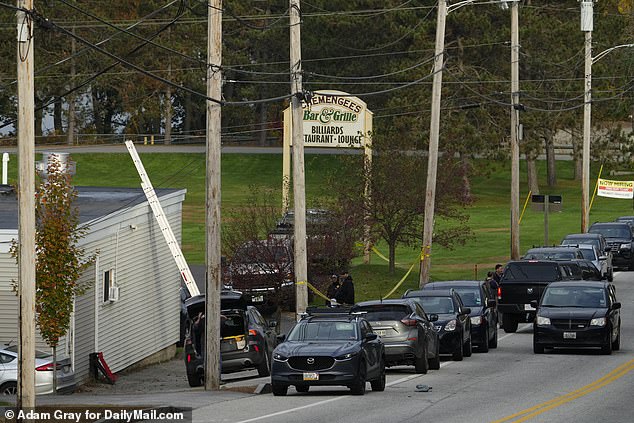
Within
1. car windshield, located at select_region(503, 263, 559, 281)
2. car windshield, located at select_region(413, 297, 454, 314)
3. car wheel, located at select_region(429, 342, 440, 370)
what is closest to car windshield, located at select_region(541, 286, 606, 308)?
car windshield, located at select_region(413, 297, 454, 314)

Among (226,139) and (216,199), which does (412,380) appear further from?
(226,139)

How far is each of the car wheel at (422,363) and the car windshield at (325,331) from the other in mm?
3269

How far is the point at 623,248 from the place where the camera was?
55.1 m

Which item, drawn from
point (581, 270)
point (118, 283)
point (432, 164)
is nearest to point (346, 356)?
point (118, 283)

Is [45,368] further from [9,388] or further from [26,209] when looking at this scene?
[26,209]

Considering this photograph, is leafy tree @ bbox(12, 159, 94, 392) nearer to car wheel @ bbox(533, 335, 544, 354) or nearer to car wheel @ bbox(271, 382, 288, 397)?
car wheel @ bbox(271, 382, 288, 397)

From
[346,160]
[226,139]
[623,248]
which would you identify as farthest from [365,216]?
[226,139]

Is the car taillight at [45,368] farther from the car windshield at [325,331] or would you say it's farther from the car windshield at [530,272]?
the car windshield at [530,272]

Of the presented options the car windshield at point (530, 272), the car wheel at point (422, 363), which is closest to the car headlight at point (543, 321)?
the car wheel at point (422, 363)

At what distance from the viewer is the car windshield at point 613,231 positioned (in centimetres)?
5503

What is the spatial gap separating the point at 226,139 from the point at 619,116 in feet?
130

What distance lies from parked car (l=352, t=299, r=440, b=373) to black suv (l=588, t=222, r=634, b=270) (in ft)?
94.5

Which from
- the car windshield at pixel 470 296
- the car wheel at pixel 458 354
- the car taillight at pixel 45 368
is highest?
the car windshield at pixel 470 296

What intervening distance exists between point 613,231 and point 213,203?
32.6m
